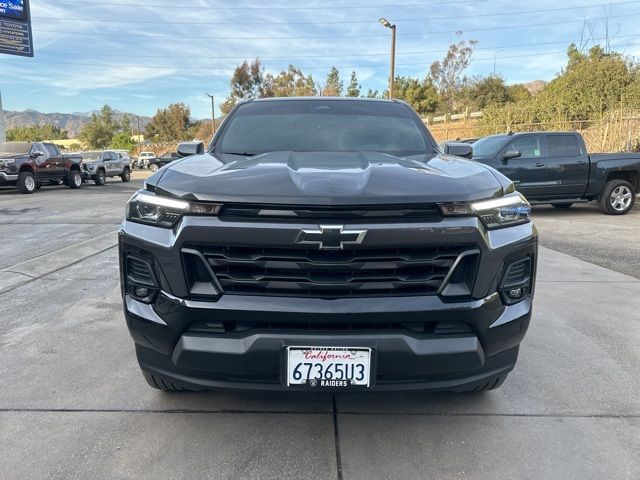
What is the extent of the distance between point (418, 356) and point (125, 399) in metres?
1.78

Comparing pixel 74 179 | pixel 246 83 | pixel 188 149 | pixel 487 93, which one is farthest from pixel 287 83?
pixel 188 149

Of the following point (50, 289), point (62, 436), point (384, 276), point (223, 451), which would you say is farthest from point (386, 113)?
point (50, 289)

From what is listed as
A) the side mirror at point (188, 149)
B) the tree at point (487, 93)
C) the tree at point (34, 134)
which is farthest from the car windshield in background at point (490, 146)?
the tree at point (34, 134)

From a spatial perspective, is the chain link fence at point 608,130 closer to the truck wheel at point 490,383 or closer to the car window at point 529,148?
the car window at point 529,148

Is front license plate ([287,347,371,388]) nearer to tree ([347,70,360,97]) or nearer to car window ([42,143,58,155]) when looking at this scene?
car window ([42,143,58,155])

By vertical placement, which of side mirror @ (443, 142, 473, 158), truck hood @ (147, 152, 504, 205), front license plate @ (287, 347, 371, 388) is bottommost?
front license plate @ (287, 347, 371, 388)

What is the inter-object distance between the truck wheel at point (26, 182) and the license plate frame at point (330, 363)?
57.0ft

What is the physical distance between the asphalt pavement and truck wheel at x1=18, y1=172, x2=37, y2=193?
1436 cm

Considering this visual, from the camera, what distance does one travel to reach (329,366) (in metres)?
1.99

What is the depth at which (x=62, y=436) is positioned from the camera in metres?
2.41

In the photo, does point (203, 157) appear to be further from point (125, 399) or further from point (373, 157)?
point (125, 399)

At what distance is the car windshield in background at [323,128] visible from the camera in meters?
3.29

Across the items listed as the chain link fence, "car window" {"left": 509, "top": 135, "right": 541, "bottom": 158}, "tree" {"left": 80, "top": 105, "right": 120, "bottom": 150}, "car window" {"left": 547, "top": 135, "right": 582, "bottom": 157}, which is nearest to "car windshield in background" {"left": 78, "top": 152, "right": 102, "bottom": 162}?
the chain link fence

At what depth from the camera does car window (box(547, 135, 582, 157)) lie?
10289 mm
